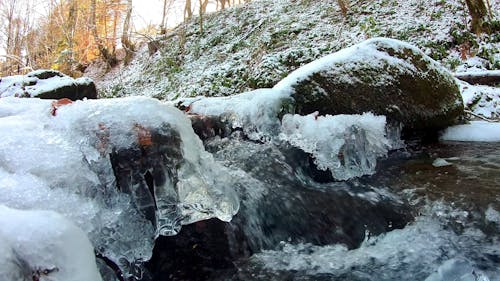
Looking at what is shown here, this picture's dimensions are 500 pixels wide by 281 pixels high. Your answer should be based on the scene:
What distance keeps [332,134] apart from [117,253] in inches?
89.7

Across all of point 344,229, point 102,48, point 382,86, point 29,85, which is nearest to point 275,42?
point 29,85

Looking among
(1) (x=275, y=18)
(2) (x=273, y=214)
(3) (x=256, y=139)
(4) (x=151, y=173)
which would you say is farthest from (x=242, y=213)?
(1) (x=275, y=18)

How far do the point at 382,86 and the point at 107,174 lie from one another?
10.6 ft

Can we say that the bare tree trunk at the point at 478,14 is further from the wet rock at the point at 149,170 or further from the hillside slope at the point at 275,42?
the wet rock at the point at 149,170

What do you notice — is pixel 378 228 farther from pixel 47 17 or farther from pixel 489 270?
pixel 47 17

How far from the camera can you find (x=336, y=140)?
3.62 m

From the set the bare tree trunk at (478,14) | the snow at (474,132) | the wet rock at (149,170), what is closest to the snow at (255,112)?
the wet rock at (149,170)

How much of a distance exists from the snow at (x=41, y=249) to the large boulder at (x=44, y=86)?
735cm

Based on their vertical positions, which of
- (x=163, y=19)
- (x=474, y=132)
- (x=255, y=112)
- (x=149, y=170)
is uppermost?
(x=163, y=19)

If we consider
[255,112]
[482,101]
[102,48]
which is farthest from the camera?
[102,48]

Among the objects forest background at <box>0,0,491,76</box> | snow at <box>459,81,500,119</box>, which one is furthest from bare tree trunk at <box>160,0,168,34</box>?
snow at <box>459,81,500,119</box>

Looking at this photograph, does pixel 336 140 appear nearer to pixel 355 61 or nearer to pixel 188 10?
pixel 355 61

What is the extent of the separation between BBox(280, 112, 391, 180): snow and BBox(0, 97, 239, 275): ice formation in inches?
52.8

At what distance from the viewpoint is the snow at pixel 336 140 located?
3.64 metres
